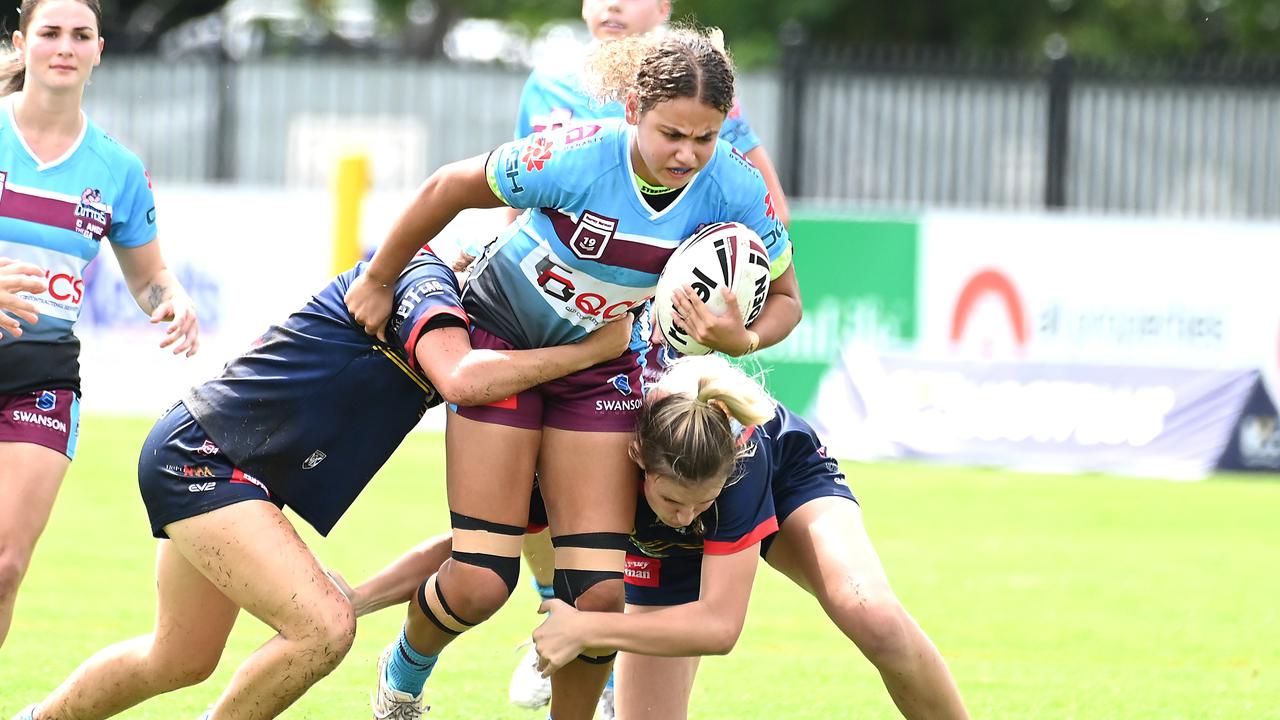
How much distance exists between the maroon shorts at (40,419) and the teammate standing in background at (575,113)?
1.55m

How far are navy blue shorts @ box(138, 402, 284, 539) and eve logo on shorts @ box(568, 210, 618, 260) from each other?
44.1 inches

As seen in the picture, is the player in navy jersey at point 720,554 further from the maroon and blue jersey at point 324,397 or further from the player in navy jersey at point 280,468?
the maroon and blue jersey at point 324,397

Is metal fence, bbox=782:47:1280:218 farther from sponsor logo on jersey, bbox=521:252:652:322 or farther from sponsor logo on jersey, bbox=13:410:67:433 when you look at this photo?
sponsor logo on jersey, bbox=13:410:67:433

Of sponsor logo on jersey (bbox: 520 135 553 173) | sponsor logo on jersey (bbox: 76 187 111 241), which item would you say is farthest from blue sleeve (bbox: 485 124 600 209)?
sponsor logo on jersey (bbox: 76 187 111 241)

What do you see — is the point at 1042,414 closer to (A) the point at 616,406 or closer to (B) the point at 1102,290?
(B) the point at 1102,290

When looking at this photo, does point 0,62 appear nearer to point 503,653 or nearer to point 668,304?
point 668,304

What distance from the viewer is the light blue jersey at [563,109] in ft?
18.9

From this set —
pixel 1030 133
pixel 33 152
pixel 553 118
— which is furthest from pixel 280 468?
pixel 1030 133

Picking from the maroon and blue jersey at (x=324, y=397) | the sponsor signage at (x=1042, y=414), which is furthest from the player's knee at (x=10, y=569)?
the sponsor signage at (x=1042, y=414)

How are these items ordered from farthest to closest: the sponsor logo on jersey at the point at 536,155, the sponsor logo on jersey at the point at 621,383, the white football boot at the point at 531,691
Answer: the white football boot at the point at 531,691 < the sponsor logo on jersey at the point at 621,383 < the sponsor logo on jersey at the point at 536,155

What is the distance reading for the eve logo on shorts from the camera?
4652 mm

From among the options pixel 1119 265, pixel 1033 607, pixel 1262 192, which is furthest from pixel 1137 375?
pixel 1033 607

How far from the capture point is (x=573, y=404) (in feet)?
15.8

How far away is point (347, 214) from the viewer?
44.5 feet
